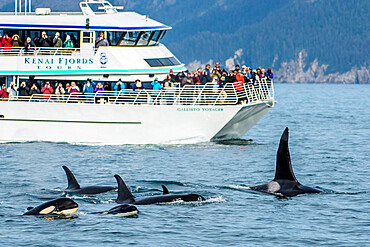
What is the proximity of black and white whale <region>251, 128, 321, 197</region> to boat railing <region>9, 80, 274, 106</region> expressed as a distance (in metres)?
13.3

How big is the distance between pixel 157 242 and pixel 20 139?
68.3 ft

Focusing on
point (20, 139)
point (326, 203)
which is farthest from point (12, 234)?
point (20, 139)

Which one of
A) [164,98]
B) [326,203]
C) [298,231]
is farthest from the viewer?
[164,98]

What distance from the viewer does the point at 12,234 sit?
65.5 ft

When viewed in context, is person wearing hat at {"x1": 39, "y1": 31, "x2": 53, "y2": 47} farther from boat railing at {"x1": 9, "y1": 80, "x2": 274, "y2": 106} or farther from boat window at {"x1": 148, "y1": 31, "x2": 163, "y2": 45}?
boat window at {"x1": 148, "y1": 31, "x2": 163, "y2": 45}

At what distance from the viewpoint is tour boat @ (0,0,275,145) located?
38219mm

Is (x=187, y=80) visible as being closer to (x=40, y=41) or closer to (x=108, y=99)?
(x=108, y=99)

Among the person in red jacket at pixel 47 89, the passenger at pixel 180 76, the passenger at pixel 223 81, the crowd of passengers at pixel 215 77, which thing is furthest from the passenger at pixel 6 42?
the passenger at pixel 223 81

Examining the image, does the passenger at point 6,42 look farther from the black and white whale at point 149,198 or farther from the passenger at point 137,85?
the black and white whale at point 149,198

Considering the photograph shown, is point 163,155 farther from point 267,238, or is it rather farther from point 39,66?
point 267,238

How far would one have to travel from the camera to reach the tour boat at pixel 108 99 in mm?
38219

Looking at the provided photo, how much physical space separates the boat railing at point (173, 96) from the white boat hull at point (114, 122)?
35cm

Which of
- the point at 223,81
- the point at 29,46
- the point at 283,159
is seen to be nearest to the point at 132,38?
the point at 29,46

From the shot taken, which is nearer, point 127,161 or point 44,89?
point 127,161
